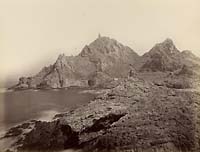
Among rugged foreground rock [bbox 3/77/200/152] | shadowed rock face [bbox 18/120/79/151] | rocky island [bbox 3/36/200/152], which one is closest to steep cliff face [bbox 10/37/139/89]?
rocky island [bbox 3/36/200/152]

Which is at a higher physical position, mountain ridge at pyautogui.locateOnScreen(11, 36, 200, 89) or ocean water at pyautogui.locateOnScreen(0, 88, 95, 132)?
mountain ridge at pyautogui.locateOnScreen(11, 36, 200, 89)

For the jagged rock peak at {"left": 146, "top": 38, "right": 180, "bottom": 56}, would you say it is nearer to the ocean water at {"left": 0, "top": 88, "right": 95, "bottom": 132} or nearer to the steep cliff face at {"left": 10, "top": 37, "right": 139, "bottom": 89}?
the steep cliff face at {"left": 10, "top": 37, "right": 139, "bottom": 89}

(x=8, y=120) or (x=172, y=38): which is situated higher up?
(x=172, y=38)

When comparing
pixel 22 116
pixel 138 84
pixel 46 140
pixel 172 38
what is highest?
pixel 172 38

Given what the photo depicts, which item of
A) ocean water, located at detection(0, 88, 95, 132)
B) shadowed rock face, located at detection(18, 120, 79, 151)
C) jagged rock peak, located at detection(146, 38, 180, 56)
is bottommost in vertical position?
shadowed rock face, located at detection(18, 120, 79, 151)

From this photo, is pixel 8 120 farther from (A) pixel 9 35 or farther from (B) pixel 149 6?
(B) pixel 149 6

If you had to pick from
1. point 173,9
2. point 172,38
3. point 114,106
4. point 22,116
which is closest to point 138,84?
point 114,106

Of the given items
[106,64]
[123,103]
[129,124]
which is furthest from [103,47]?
[129,124]
